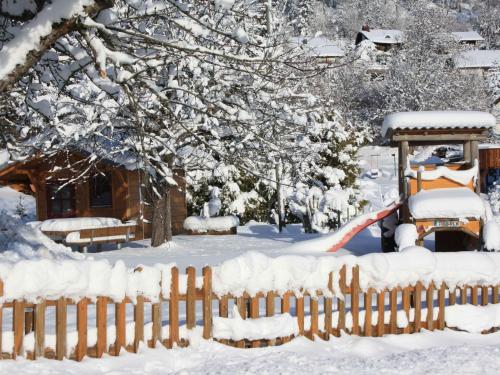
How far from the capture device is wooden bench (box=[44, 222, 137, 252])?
19.4 m

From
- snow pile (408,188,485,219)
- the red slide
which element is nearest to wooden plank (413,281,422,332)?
snow pile (408,188,485,219)

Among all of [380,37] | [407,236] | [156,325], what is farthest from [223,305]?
[380,37]

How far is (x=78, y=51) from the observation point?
632 cm

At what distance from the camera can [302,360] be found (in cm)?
624

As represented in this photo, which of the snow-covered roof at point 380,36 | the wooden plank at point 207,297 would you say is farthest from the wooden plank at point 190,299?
the snow-covered roof at point 380,36

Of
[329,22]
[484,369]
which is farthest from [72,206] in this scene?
[329,22]

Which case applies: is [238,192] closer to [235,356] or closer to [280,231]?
[280,231]

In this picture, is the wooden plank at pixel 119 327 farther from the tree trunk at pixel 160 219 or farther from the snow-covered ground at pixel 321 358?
the tree trunk at pixel 160 219

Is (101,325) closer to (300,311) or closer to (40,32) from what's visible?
(300,311)

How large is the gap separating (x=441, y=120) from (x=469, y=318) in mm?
8868

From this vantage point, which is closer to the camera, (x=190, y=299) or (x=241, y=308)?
(x=190, y=299)

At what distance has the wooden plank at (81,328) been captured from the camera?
20.4ft

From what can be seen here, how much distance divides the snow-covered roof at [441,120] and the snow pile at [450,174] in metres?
1.11

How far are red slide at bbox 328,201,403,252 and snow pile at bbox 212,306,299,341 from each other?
9.51 m
